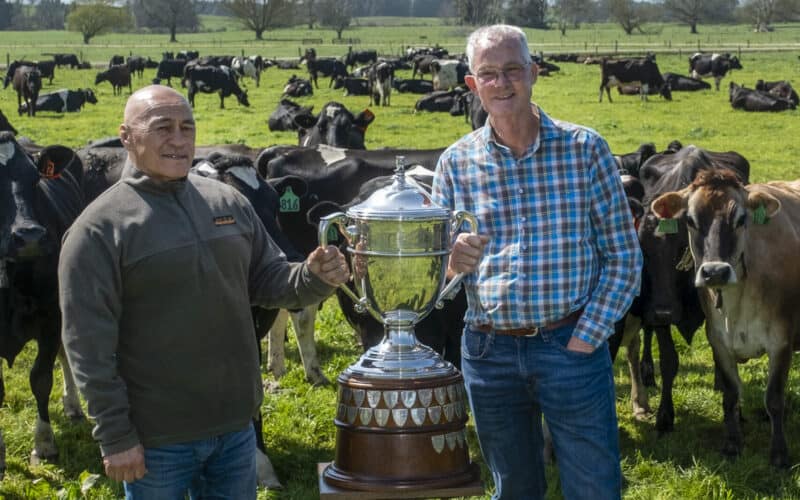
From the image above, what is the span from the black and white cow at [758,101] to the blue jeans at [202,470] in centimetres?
3031

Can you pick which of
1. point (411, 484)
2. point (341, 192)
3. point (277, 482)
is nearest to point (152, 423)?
point (411, 484)

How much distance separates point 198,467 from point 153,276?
0.66 meters

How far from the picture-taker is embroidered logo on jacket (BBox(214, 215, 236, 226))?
11.5ft

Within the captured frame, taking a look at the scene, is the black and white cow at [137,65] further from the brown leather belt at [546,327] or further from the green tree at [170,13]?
the green tree at [170,13]

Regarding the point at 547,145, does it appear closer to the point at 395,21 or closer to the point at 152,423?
the point at 152,423

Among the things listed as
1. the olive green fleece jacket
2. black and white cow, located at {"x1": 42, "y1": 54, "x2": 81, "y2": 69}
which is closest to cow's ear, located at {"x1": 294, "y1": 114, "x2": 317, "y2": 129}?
the olive green fleece jacket

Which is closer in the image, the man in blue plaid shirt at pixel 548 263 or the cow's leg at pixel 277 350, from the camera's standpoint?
the man in blue plaid shirt at pixel 548 263

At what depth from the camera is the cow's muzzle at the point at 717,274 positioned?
596cm

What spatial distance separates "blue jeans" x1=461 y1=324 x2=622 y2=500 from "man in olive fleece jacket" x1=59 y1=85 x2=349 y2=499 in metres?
0.66

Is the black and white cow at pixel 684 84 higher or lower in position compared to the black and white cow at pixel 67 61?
lower

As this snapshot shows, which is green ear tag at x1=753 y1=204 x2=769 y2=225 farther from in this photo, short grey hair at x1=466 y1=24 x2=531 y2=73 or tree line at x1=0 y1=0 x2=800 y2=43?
tree line at x1=0 y1=0 x2=800 y2=43

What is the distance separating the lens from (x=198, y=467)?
3570 mm

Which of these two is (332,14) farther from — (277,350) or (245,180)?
(245,180)

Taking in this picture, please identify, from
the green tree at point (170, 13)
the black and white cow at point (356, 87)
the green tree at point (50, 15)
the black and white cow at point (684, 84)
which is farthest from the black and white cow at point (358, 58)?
the green tree at point (50, 15)
